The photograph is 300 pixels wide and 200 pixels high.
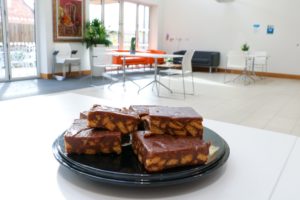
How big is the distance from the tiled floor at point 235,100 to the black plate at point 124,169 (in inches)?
133

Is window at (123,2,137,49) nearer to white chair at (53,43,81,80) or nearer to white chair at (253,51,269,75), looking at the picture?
white chair at (53,43,81,80)

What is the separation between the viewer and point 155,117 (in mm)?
715

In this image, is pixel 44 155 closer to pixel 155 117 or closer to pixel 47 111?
pixel 155 117

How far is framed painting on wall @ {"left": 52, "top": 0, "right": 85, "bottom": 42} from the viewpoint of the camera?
7859 millimetres

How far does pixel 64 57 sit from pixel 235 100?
4720mm

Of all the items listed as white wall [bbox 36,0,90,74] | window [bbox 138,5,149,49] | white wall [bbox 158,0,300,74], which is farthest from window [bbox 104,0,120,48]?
white wall [bbox 36,0,90,74]

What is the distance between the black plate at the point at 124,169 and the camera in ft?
2.09

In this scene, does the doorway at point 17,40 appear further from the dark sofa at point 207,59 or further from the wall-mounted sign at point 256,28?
the wall-mounted sign at point 256,28

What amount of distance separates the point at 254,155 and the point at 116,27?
32.9ft

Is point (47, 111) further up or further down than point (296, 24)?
further down

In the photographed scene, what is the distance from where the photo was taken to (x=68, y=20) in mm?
8164

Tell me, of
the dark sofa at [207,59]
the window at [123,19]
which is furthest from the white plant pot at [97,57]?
the dark sofa at [207,59]

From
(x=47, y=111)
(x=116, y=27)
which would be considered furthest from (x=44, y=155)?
(x=116, y=27)

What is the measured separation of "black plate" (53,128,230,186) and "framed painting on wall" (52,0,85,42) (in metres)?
7.76
